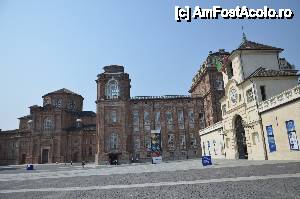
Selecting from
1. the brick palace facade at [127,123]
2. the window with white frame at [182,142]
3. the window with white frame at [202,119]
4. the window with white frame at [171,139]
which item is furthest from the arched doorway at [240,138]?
the window with white frame at [171,139]

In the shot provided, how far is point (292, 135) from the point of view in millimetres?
20812

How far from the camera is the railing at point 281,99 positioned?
19702mm

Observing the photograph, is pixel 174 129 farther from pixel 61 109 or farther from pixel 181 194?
pixel 181 194

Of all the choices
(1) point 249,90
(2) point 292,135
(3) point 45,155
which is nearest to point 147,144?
(3) point 45,155

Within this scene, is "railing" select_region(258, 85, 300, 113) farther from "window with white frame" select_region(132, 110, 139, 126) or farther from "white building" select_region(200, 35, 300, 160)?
"window with white frame" select_region(132, 110, 139, 126)

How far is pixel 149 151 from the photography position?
51688mm

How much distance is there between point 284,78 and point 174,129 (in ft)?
98.6

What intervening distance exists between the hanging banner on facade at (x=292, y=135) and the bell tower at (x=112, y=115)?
3287cm

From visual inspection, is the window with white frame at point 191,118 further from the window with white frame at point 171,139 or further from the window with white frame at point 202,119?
the window with white frame at point 171,139

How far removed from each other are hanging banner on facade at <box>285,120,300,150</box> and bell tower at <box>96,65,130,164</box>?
108 ft

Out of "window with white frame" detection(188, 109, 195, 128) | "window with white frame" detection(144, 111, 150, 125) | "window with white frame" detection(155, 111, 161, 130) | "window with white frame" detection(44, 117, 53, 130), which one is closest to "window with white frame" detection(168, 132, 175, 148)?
"window with white frame" detection(155, 111, 161, 130)

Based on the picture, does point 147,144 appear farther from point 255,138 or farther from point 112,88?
point 255,138

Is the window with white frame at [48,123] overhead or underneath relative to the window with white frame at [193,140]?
overhead

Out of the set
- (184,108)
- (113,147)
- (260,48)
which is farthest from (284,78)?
(113,147)
